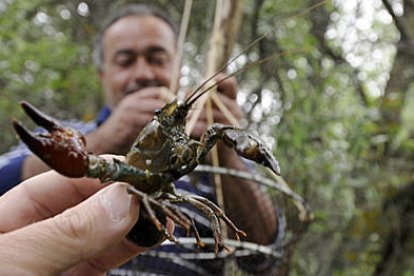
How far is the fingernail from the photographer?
2.33 feet

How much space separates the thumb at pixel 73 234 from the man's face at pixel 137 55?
1.59m

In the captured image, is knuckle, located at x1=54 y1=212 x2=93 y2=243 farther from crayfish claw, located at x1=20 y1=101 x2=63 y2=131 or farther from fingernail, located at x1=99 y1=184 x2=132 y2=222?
crayfish claw, located at x1=20 y1=101 x2=63 y2=131

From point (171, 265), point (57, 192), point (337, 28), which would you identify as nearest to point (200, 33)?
point (337, 28)

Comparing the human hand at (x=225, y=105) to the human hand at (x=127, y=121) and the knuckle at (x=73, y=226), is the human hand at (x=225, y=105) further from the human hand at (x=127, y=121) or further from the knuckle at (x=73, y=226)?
the knuckle at (x=73, y=226)

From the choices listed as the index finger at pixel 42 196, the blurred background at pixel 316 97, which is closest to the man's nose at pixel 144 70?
the blurred background at pixel 316 97

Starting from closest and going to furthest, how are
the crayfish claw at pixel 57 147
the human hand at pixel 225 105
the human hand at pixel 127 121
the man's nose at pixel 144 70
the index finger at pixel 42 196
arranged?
1. the crayfish claw at pixel 57 147
2. the index finger at pixel 42 196
3. the human hand at pixel 225 105
4. the human hand at pixel 127 121
5. the man's nose at pixel 144 70

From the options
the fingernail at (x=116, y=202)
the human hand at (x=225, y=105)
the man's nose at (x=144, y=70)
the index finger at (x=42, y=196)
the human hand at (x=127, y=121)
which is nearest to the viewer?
the fingernail at (x=116, y=202)

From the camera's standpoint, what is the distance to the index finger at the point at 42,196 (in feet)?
3.02

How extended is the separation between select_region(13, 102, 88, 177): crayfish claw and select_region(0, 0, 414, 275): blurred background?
1.46 m

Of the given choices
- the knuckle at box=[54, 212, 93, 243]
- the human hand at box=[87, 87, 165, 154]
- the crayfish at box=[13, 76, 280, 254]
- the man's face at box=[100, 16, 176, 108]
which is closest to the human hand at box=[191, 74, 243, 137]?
the human hand at box=[87, 87, 165, 154]

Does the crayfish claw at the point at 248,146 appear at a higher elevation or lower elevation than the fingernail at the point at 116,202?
lower

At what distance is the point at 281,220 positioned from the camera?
1.87 m

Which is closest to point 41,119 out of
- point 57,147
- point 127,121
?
point 57,147

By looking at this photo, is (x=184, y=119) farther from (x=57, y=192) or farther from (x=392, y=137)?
(x=392, y=137)
